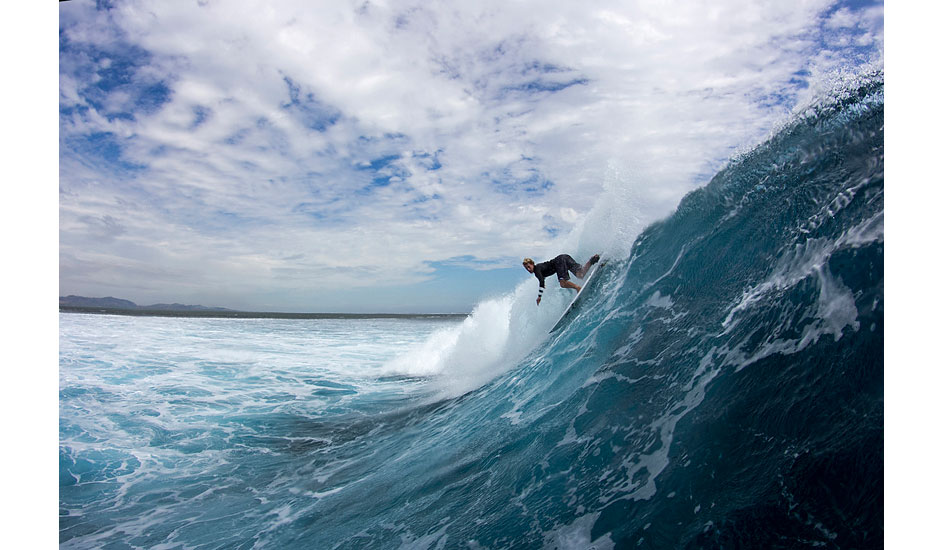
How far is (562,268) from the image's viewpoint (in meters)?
6.12

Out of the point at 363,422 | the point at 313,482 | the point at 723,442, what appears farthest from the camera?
the point at 363,422

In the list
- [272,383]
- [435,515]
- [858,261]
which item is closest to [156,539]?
[435,515]

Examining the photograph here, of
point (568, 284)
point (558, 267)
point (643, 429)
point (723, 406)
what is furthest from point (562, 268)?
point (723, 406)

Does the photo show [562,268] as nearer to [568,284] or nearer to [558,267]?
[558,267]

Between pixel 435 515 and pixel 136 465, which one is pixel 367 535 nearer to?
pixel 435 515

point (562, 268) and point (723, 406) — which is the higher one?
point (562, 268)

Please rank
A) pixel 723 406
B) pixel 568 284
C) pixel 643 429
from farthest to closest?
1. pixel 568 284
2. pixel 643 429
3. pixel 723 406

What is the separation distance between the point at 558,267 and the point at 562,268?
57 millimetres

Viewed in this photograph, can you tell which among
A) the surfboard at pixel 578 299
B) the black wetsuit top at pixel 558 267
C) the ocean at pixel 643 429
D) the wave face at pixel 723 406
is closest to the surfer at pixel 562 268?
the black wetsuit top at pixel 558 267

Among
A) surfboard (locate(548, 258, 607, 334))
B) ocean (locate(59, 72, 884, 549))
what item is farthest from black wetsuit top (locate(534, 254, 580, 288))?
ocean (locate(59, 72, 884, 549))

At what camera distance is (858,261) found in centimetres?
241

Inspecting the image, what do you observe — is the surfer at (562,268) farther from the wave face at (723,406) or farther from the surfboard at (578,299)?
the wave face at (723,406)
